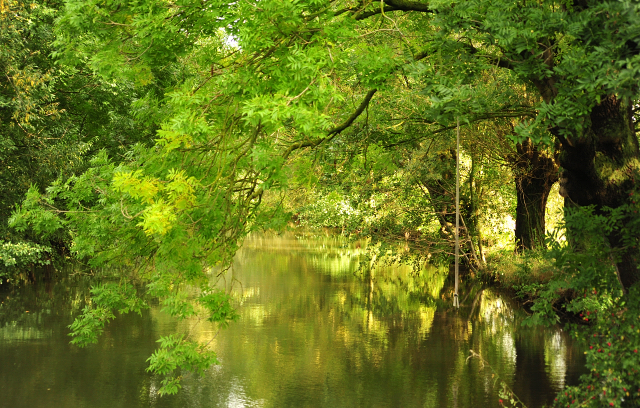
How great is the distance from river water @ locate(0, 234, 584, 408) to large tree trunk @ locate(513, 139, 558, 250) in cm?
262

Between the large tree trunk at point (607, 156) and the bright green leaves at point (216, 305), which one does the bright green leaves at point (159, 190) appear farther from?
the large tree trunk at point (607, 156)

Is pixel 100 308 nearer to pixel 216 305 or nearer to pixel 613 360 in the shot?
pixel 216 305

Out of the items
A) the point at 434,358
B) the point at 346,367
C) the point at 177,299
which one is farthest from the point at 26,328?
the point at 177,299

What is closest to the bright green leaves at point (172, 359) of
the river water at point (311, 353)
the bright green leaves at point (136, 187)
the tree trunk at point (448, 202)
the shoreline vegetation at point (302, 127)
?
the shoreline vegetation at point (302, 127)

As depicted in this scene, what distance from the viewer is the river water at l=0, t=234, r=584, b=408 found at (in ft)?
43.1

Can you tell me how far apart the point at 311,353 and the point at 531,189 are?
37.0ft

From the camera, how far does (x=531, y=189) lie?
24.4 metres

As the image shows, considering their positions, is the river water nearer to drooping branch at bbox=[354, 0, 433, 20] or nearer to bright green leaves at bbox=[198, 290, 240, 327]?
bright green leaves at bbox=[198, 290, 240, 327]

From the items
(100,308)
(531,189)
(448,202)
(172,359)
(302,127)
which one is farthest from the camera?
(448,202)

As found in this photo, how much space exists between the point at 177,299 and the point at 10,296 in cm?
2144

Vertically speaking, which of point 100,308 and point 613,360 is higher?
point 100,308

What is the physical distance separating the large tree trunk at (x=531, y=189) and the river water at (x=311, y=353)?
8.58 feet

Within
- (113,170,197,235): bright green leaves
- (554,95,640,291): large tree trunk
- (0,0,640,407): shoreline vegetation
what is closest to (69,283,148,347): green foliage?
(0,0,640,407): shoreline vegetation

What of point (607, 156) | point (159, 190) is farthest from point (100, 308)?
point (607, 156)
